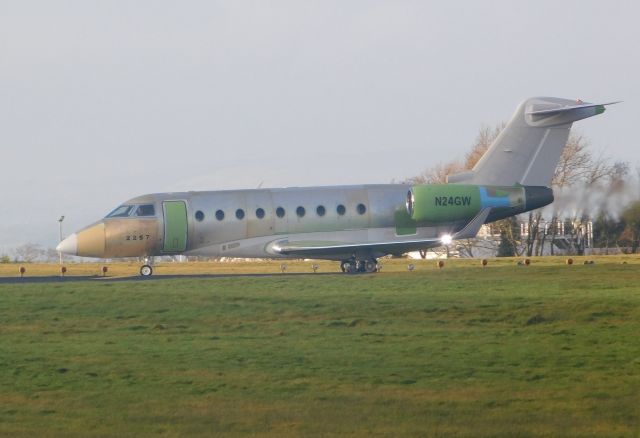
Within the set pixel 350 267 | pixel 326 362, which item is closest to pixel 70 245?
pixel 350 267

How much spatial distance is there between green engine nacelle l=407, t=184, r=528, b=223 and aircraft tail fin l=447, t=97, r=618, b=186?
91 centimetres

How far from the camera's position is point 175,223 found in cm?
4162

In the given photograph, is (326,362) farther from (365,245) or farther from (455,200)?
(455,200)

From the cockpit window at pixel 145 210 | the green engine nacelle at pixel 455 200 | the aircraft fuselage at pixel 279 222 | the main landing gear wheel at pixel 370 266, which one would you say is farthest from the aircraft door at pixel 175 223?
the green engine nacelle at pixel 455 200

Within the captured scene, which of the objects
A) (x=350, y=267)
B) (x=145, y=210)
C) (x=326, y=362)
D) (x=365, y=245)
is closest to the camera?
(x=326, y=362)

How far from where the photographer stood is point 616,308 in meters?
22.4

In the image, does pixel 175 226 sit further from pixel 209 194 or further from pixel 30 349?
pixel 30 349

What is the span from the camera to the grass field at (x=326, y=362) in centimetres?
1341

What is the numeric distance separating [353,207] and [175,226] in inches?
255

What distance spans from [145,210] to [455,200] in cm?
1124

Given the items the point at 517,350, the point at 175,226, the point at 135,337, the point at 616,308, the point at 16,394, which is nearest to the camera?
the point at 16,394

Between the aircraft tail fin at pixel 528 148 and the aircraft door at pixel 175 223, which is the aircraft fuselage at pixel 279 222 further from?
the aircraft tail fin at pixel 528 148

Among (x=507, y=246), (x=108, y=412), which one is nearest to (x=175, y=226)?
(x=108, y=412)

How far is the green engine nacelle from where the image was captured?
4150cm
